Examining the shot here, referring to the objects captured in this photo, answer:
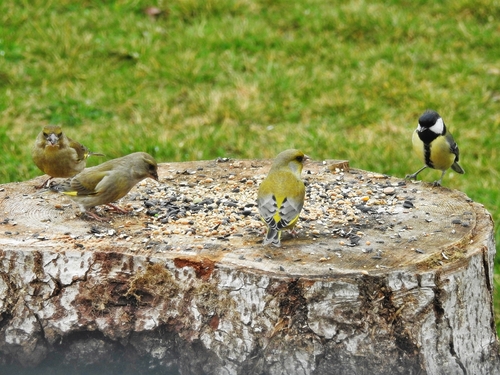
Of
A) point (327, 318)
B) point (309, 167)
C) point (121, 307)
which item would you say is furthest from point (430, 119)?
point (121, 307)

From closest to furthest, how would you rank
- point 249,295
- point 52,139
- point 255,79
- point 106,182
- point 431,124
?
1. point 249,295
2. point 106,182
3. point 52,139
4. point 431,124
5. point 255,79

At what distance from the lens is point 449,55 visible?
9.80m

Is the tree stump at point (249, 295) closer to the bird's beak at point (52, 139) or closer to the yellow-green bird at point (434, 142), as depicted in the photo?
the bird's beak at point (52, 139)

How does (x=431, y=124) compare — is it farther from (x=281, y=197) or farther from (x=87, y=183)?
(x=87, y=183)

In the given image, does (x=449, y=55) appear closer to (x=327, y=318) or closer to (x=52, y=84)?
(x=52, y=84)

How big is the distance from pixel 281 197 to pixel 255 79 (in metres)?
5.03

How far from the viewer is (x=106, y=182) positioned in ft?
15.6

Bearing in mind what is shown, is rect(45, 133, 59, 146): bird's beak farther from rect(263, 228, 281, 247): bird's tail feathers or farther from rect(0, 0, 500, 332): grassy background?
rect(263, 228, 281, 247): bird's tail feathers

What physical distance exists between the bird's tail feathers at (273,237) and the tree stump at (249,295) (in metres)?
0.05

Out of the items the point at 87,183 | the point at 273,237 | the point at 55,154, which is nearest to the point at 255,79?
the point at 55,154

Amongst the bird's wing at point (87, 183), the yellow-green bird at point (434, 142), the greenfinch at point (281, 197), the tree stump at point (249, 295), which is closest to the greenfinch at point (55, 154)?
the bird's wing at point (87, 183)

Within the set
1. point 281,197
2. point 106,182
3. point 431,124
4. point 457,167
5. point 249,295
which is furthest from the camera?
point 457,167

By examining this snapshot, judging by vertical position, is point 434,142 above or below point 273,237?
above

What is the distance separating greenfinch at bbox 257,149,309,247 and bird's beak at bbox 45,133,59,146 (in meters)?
1.82
